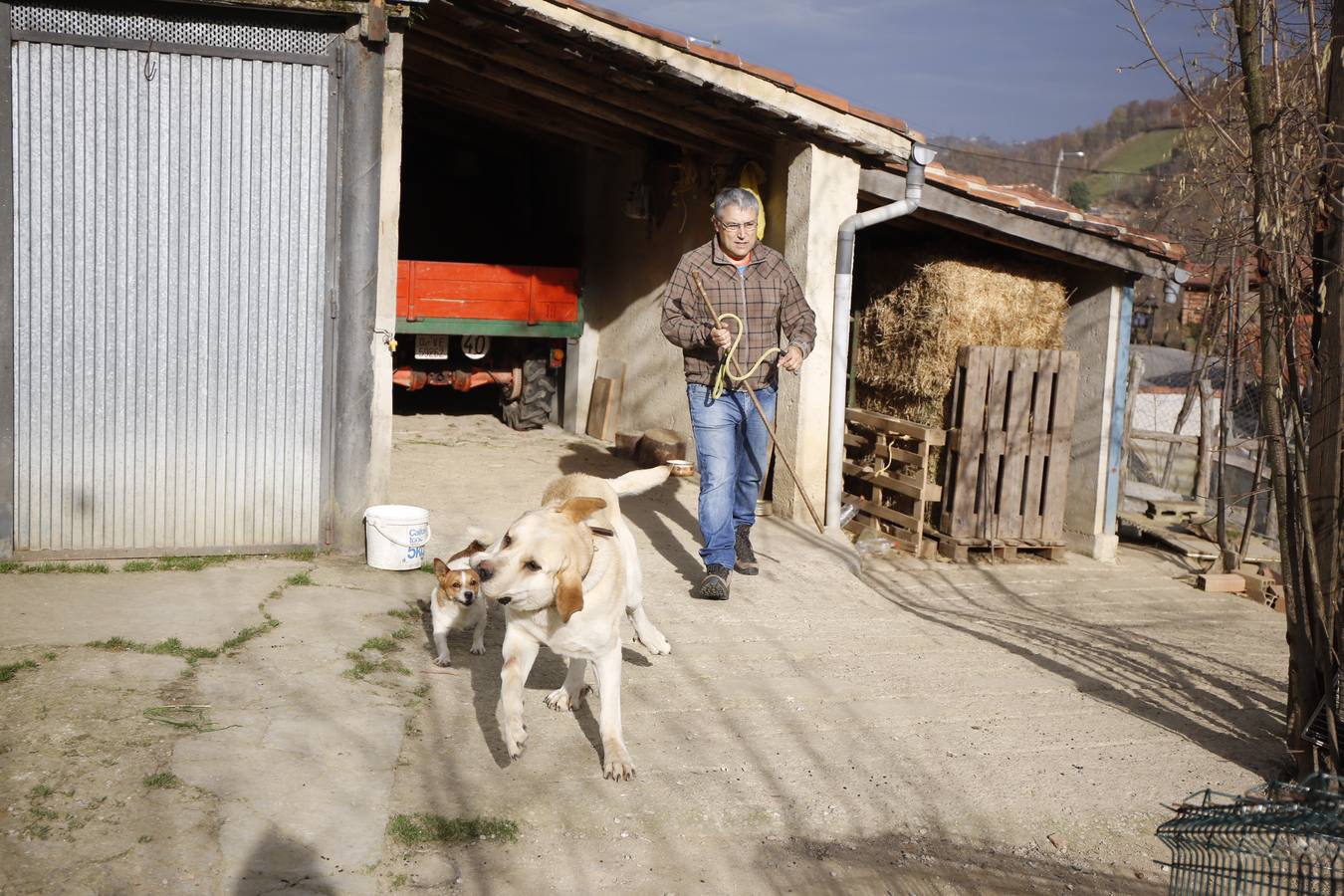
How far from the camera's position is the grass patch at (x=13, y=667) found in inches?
180

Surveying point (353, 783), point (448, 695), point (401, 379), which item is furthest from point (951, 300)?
point (353, 783)

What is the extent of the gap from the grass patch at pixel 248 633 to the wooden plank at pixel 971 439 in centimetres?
596

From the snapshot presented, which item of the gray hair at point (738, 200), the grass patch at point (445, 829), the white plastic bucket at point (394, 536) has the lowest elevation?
the grass patch at point (445, 829)

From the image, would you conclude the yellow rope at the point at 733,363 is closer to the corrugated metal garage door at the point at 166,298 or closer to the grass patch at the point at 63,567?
the corrugated metal garage door at the point at 166,298

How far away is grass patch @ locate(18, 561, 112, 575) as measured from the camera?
243 inches

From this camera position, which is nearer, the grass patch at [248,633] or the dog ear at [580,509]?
the dog ear at [580,509]

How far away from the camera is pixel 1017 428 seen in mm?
9961

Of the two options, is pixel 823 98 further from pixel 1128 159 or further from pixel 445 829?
pixel 1128 159

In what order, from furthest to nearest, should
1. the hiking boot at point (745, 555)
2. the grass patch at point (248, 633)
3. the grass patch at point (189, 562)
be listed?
1. the hiking boot at point (745, 555)
2. the grass patch at point (189, 562)
3. the grass patch at point (248, 633)

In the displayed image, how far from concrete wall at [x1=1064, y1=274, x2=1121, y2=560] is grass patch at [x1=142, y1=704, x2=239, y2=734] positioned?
26.1 ft

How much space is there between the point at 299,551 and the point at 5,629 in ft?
5.77

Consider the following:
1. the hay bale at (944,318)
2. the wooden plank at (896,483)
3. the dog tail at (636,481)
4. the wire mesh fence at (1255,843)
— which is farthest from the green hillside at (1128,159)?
the wire mesh fence at (1255,843)

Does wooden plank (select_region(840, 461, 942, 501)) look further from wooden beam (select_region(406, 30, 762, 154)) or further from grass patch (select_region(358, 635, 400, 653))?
grass patch (select_region(358, 635, 400, 653))

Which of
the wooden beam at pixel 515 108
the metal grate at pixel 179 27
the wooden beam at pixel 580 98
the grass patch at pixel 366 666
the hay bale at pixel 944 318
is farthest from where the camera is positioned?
the wooden beam at pixel 515 108
